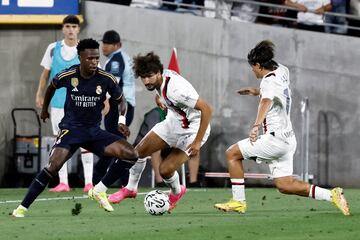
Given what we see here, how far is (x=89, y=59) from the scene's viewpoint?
1794cm

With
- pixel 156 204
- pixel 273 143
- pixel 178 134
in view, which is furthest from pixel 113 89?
pixel 273 143

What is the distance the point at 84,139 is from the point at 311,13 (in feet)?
31.7

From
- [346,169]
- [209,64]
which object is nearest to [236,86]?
[209,64]

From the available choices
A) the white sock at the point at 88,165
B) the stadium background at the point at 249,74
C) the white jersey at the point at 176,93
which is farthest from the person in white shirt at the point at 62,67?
the white jersey at the point at 176,93

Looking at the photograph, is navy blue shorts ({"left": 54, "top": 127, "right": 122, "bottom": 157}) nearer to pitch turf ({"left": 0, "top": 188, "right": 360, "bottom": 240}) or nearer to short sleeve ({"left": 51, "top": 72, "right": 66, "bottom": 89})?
short sleeve ({"left": 51, "top": 72, "right": 66, "bottom": 89})

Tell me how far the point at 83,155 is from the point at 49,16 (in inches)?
131

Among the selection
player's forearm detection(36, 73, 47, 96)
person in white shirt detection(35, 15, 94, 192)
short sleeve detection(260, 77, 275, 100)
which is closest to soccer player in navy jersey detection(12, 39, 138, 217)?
short sleeve detection(260, 77, 275, 100)

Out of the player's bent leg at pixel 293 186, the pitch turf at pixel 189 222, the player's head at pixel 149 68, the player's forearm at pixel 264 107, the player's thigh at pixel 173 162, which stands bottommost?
→ the pitch turf at pixel 189 222

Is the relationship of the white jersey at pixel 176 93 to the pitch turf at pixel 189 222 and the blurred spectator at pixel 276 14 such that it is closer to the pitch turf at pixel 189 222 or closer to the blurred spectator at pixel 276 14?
the pitch turf at pixel 189 222

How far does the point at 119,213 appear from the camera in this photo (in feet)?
59.0

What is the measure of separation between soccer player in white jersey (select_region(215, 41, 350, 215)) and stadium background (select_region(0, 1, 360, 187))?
860 cm

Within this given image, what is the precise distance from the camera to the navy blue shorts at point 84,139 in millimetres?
17688

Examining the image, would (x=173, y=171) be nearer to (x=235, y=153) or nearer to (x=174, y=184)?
(x=174, y=184)

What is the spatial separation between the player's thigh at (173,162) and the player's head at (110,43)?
4.89m
